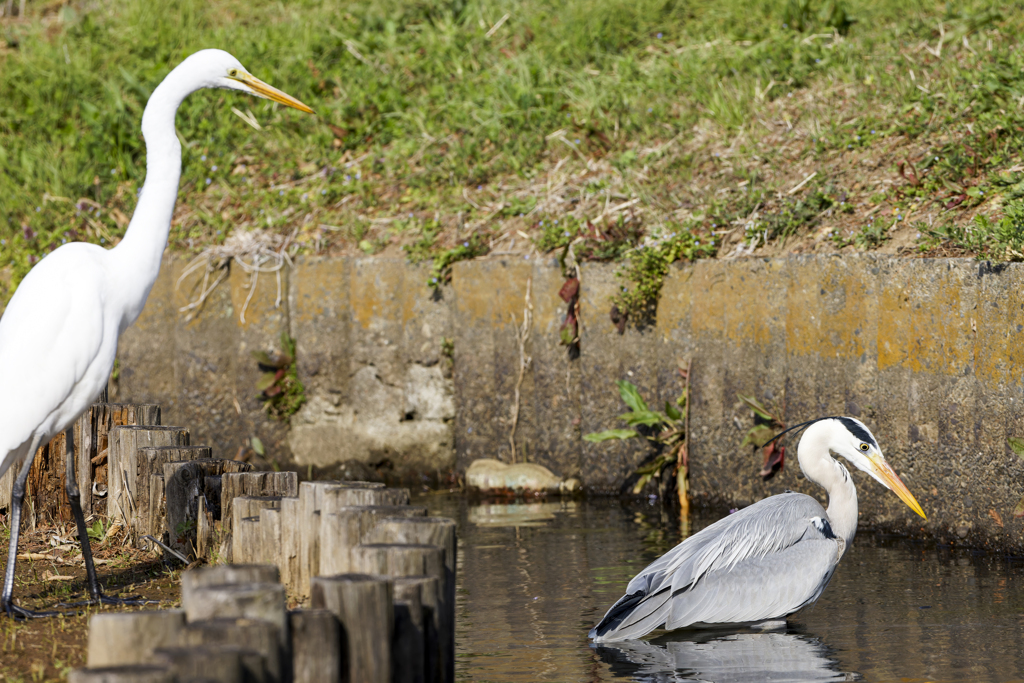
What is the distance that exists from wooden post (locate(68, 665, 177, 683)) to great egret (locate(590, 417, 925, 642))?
2873 millimetres

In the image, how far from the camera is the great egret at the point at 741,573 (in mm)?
5105

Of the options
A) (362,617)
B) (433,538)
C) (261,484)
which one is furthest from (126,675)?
(261,484)

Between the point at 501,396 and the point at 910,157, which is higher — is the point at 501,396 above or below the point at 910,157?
below

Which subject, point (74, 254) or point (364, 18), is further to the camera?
point (364, 18)

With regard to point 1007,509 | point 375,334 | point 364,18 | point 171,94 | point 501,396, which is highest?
point 364,18

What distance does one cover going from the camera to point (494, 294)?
27.7ft

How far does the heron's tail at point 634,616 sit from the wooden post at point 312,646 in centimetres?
230

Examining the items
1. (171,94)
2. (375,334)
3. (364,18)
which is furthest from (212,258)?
(171,94)

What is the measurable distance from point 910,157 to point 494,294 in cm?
308

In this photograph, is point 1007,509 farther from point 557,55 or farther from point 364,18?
point 364,18

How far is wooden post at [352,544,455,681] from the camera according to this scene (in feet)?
10.6

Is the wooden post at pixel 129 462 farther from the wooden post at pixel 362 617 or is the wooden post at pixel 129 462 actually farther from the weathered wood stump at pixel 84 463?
the wooden post at pixel 362 617

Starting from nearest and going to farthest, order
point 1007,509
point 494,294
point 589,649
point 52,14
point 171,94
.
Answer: point 171,94 < point 589,649 < point 1007,509 < point 494,294 < point 52,14

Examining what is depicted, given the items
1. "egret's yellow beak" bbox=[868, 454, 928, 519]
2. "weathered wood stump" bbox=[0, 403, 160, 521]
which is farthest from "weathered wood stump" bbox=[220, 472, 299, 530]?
"egret's yellow beak" bbox=[868, 454, 928, 519]
